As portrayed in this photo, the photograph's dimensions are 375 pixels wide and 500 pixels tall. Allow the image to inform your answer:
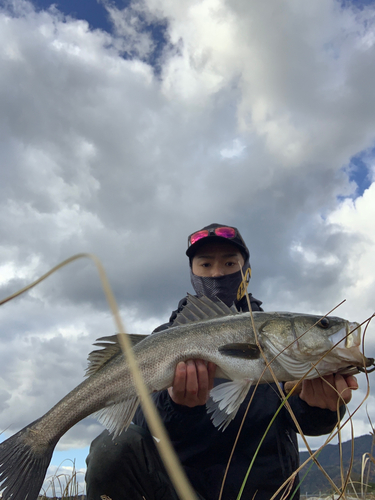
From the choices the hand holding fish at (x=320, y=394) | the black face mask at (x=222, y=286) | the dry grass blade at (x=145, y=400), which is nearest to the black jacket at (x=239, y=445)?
the hand holding fish at (x=320, y=394)

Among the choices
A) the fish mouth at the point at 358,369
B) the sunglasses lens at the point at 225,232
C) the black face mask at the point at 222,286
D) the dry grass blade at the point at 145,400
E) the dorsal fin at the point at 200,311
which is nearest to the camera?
the dry grass blade at the point at 145,400

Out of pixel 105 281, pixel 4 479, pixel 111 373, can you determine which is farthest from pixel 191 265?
pixel 105 281

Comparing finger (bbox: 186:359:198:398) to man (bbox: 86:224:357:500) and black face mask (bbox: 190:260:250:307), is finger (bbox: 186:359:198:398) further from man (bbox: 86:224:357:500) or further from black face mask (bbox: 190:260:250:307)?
black face mask (bbox: 190:260:250:307)

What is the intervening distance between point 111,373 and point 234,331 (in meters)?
1.25

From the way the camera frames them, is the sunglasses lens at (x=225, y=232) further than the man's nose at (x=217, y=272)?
Yes

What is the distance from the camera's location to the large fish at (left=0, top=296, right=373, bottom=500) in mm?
3346

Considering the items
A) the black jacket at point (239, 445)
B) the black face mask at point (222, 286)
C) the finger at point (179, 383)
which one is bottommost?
the black jacket at point (239, 445)

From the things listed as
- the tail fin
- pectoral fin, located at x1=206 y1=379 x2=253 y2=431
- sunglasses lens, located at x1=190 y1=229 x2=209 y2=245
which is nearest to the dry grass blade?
pectoral fin, located at x1=206 y1=379 x2=253 y2=431

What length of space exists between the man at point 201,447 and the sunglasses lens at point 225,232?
2.65m

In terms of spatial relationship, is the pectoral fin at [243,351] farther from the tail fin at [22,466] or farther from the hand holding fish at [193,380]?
the tail fin at [22,466]

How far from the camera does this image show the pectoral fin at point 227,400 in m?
3.31

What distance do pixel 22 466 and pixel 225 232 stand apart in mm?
4173

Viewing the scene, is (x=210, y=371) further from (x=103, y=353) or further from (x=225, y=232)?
(x=225, y=232)

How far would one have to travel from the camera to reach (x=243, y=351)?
3.48 m
